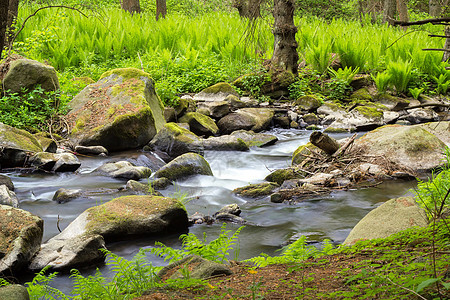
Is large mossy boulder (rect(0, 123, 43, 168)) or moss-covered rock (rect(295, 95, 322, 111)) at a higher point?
large mossy boulder (rect(0, 123, 43, 168))

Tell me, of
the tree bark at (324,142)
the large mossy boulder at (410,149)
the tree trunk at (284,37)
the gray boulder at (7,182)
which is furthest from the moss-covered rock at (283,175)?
the tree trunk at (284,37)

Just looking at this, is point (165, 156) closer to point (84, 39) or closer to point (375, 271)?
point (375, 271)

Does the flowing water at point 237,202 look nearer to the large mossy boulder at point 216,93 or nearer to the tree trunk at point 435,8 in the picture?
the large mossy boulder at point 216,93

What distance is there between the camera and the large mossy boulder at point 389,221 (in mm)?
3371

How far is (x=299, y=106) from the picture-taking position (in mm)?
10445

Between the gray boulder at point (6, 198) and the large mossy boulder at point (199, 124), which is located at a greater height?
the gray boulder at point (6, 198)

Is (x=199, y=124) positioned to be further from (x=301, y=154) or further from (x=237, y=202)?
(x=237, y=202)

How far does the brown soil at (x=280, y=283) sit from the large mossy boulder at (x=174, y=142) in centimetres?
470

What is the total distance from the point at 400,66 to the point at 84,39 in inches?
330

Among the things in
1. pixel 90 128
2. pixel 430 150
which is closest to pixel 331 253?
pixel 430 150

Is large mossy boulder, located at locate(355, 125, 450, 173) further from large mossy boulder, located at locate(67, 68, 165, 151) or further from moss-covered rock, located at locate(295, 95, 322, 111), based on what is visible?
moss-covered rock, located at locate(295, 95, 322, 111)

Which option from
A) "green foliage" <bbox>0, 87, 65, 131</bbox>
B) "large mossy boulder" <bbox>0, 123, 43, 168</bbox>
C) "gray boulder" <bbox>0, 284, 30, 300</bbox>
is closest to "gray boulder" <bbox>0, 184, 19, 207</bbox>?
"large mossy boulder" <bbox>0, 123, 43, 168</bbox>

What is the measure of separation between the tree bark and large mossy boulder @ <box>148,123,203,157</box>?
7.05 ft

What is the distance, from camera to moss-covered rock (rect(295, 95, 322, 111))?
1038 centimetres
